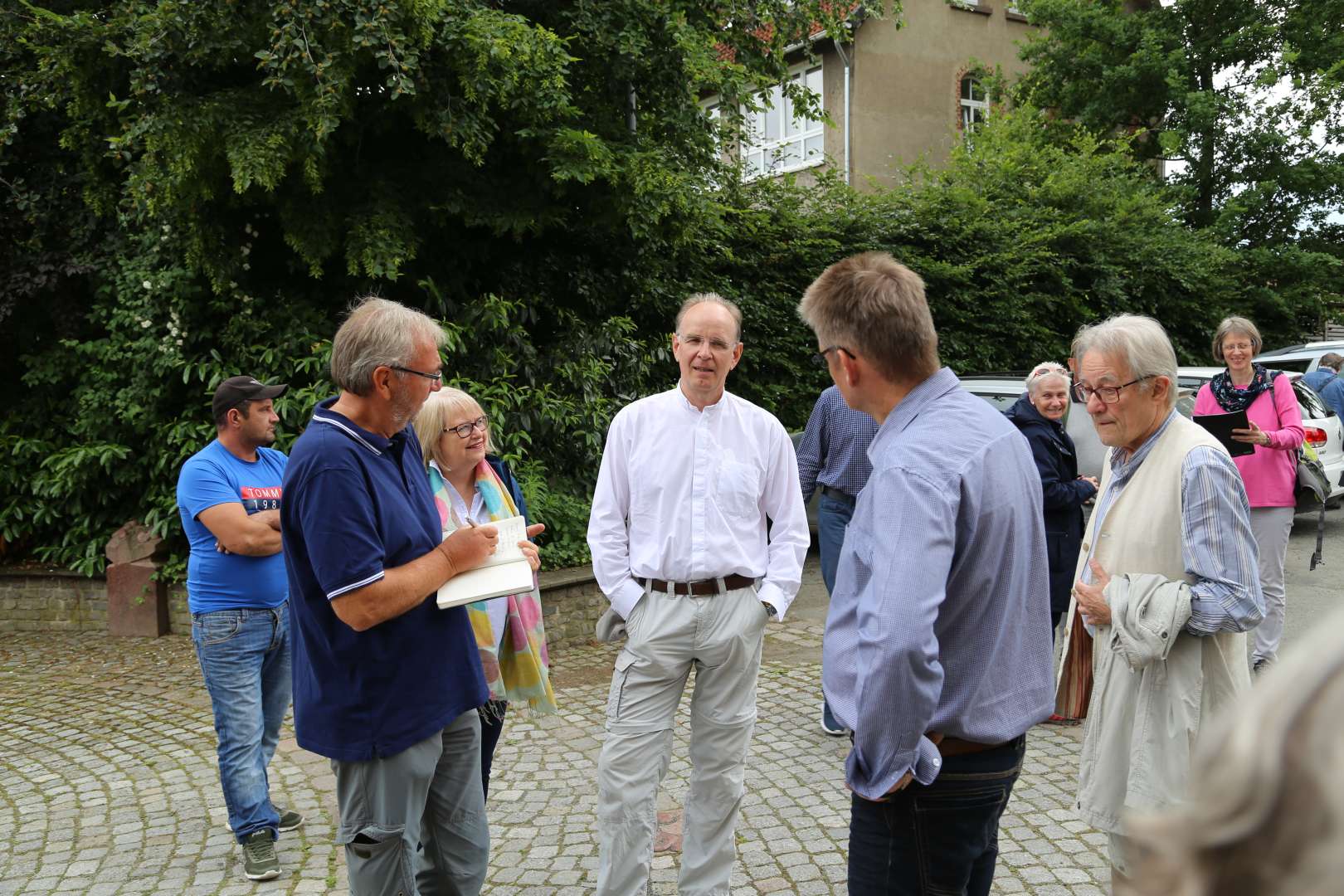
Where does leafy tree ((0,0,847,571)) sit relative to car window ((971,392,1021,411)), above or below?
above

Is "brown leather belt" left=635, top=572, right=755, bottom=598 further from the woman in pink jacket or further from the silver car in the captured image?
the woman in pink jacket

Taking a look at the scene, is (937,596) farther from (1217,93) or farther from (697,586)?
(1217,93)

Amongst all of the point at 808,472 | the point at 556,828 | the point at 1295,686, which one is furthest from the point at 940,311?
the point at 1295,686

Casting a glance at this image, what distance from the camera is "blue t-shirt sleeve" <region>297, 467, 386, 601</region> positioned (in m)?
2.56

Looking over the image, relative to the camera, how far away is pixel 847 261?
2.34 meters

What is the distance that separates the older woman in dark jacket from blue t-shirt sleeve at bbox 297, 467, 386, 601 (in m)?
3.79

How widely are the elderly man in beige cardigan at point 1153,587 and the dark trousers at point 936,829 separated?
55 cm

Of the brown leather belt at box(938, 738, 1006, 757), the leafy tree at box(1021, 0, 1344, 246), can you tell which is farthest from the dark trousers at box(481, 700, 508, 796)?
the leafy tree at box(1021, 0, 1344, 246)

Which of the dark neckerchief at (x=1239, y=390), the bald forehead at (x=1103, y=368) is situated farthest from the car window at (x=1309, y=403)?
the bald forehead at (x=1103, y=368)

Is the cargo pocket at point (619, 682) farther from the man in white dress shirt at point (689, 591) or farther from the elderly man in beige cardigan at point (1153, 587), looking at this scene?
the elderly man in beige cardigan at point (1153, 587)

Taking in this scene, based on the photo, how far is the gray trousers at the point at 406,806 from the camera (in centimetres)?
274

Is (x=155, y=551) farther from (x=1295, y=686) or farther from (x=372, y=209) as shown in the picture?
(x=1295, y=686)

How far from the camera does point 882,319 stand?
2.22 m

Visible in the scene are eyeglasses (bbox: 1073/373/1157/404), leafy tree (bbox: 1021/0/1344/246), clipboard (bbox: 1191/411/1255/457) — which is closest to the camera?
eyeglasses (bbox: 1073/373/1157/404)
